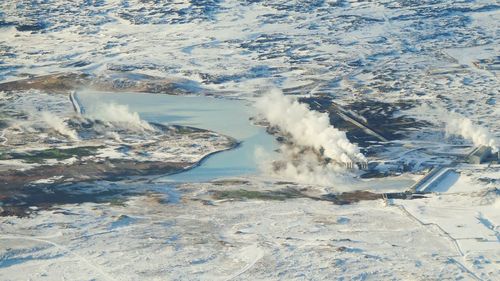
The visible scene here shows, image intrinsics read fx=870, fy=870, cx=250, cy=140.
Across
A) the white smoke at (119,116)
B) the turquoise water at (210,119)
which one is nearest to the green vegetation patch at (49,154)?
the white smoke at (119,116)

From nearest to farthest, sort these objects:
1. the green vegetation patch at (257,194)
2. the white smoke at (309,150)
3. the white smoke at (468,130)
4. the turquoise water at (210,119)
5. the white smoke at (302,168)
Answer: the green vegetation patch at (257,194), the white smoke at (302,168), the white smoke at (309,150), the turquoise water at (210,119), the white smoke at (468,130)

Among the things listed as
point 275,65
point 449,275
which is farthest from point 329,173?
point 275,65

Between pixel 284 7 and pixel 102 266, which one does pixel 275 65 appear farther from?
→ pixel 102 266

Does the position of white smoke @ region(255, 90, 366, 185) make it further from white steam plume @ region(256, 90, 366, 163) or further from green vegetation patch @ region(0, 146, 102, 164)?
green vegetation patch @ region(0, 146, 102, 164)

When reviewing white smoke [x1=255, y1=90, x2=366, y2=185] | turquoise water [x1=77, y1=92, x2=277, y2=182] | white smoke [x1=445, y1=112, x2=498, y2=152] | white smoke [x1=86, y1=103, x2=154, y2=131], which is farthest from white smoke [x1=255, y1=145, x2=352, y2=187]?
white smoke [x1=86, y1=103, x2=154, y2=131]

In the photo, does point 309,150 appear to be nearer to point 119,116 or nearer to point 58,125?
point 119,116

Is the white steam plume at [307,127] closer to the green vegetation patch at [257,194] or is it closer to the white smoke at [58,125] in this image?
the green vegetation patch at [257,194]
